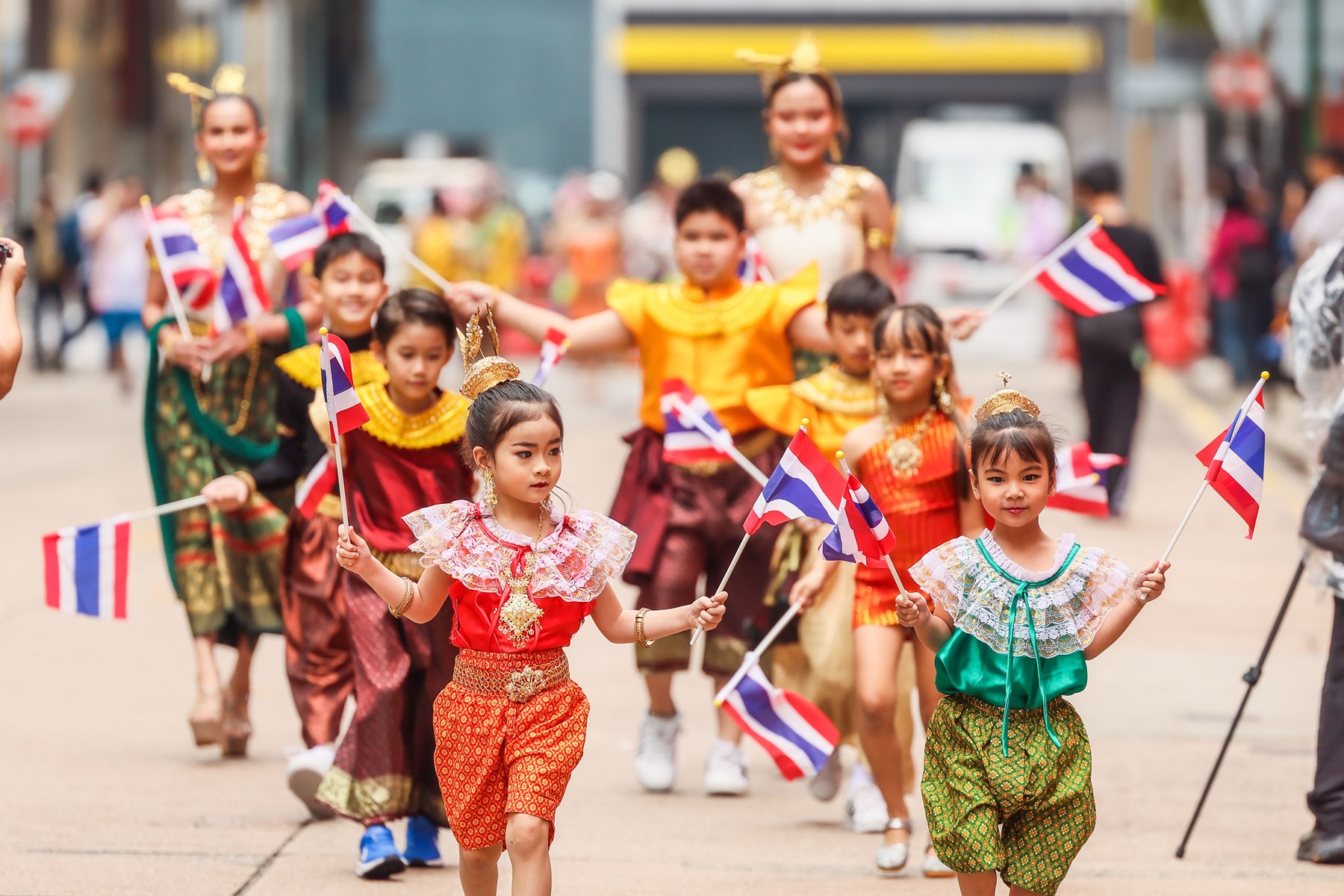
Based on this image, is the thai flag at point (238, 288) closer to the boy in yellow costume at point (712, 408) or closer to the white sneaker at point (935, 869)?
the boy in yellow costume at point (712, 408)

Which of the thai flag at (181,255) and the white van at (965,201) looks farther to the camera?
the white van at (965,201)

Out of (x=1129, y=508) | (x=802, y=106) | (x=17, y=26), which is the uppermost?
(x=17, y=26)

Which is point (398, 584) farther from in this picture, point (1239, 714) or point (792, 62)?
point (792, 62)

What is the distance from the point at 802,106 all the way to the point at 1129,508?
6.72 metres

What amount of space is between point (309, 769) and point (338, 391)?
4.90 ft

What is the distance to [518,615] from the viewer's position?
4.40 meters

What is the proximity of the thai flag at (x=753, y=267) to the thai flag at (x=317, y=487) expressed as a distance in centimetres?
157

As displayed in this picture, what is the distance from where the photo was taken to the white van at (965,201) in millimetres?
25672

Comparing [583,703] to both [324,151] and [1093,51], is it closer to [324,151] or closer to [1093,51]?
[1093,51]

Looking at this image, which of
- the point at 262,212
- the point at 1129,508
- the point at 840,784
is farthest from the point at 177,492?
the point at 1129,508

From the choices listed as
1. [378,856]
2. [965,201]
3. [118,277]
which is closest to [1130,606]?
[378,856]

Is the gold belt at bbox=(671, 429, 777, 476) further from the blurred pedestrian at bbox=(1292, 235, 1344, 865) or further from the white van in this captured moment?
the white van

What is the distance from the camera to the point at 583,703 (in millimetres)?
4535

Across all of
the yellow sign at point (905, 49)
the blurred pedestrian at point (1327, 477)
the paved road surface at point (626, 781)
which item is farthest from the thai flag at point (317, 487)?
the yellow sign at point (905, 49)
